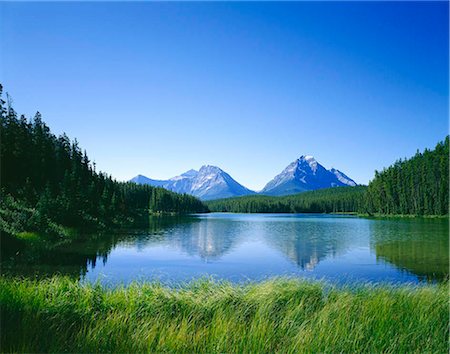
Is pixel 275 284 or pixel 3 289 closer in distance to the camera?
pixel 3 289

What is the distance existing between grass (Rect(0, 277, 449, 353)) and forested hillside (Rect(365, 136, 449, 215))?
106169 millimetres

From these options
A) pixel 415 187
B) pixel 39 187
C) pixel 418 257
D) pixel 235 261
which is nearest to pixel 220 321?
pixel 235 261

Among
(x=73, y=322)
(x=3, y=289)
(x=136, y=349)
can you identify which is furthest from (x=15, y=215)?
(x=136, y=349)

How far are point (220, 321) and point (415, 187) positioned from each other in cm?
12064

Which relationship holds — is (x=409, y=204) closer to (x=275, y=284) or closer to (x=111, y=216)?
(x=111, y=216)

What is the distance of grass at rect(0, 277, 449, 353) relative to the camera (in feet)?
23.2

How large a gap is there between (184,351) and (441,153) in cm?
12285

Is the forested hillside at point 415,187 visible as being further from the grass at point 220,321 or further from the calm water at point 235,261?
the grass at point 220,321

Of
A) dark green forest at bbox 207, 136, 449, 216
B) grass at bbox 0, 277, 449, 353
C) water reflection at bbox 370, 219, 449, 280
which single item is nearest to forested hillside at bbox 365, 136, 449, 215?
dark green forest at bbox 207, 136, 449, 216

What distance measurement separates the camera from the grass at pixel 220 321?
23.2 feet

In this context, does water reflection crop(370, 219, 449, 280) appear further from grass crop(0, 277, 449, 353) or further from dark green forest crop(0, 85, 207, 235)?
dark green forest crop(0, 85, 207, 235)

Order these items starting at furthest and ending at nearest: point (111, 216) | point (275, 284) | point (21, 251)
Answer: point (111, 216)
point (21, 251)
point (275, 284)

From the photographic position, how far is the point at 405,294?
1024 centimetres

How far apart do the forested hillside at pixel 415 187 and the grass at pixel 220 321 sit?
106169 mm
